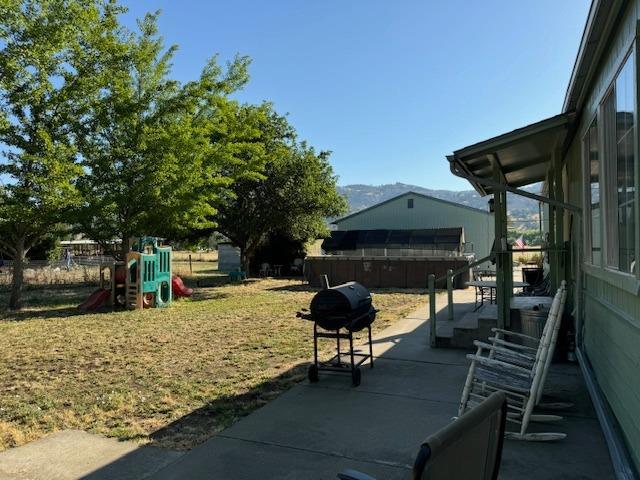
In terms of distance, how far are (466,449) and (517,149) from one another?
20.9ft

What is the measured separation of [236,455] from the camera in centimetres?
389

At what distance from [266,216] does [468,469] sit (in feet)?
69.8

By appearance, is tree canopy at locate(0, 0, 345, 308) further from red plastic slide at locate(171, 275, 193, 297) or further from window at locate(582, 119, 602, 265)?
window at locate(582, 119, 602, 265)

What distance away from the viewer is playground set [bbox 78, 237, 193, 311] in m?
13.4

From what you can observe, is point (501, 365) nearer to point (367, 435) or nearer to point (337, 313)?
point (367, 435)

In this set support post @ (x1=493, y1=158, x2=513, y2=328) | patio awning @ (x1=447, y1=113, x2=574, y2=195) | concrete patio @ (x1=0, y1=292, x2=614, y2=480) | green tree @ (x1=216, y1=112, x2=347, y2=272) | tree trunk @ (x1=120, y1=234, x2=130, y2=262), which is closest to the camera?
concrete patio @ (x1=0, y1=292, x2=614, y2=480)

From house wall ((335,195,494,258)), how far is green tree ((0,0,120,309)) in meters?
23.7

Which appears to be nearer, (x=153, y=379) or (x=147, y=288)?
(x=153, y=379)

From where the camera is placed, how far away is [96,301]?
1348 cm

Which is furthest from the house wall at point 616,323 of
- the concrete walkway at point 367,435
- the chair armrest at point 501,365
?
the chair armrest at point 501,365

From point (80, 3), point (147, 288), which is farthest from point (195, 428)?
point (80, 3)

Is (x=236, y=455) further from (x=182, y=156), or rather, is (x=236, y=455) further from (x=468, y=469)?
(x=182, y=156)

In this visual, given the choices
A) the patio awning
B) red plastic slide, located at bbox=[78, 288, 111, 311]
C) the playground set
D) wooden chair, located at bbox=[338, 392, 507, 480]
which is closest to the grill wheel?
the patio awning

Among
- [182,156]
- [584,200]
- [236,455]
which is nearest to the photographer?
[236,455]
